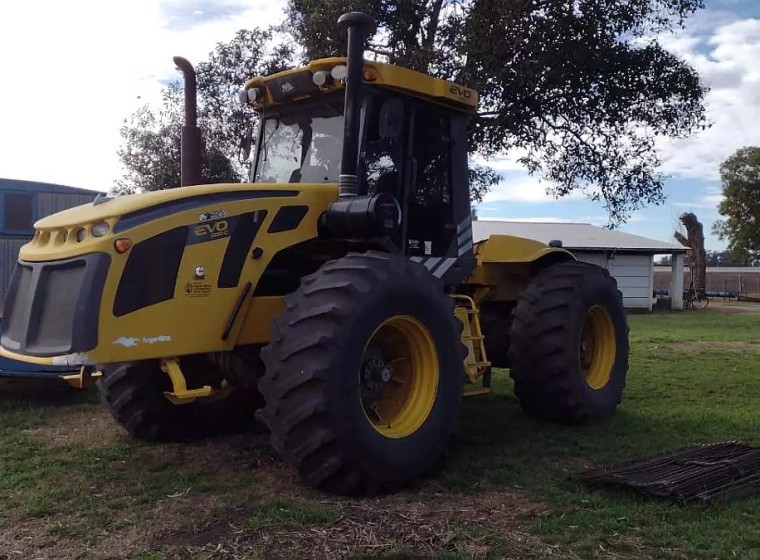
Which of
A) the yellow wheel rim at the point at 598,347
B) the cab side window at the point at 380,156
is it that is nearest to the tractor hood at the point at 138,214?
the cab side window at the point at 380,156

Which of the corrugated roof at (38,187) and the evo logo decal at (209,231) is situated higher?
the corrugated roof at (38,187)

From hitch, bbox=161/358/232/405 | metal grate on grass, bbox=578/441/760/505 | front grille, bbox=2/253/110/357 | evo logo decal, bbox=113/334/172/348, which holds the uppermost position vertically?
front grille, bbox=2/253/110/357

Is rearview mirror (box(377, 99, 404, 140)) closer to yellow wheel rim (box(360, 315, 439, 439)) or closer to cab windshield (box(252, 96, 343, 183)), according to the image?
cab windshield (box(252, 96, 343, 183))

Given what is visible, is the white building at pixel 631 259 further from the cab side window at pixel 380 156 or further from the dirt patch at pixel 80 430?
the cab side window at pixel 380 156

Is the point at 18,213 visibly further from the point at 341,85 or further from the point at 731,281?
the point at 731,281

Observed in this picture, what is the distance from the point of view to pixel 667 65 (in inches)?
615

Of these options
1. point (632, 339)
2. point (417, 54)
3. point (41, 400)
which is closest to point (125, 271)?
point (41, 400)

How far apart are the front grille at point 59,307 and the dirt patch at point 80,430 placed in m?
1.65

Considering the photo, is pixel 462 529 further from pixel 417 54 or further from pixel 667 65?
pixel 667 65

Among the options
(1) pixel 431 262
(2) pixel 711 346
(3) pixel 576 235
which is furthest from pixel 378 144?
(3) pixel 576 235

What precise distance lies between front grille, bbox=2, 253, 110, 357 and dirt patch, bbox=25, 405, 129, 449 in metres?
1.65

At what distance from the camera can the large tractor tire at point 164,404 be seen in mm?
5758

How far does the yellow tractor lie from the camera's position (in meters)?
4.50

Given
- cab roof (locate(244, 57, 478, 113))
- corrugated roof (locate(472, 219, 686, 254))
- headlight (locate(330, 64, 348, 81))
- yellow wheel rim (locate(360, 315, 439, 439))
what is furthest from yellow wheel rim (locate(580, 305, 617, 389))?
corrugated roof (locate(472, 219, 686, 254))
